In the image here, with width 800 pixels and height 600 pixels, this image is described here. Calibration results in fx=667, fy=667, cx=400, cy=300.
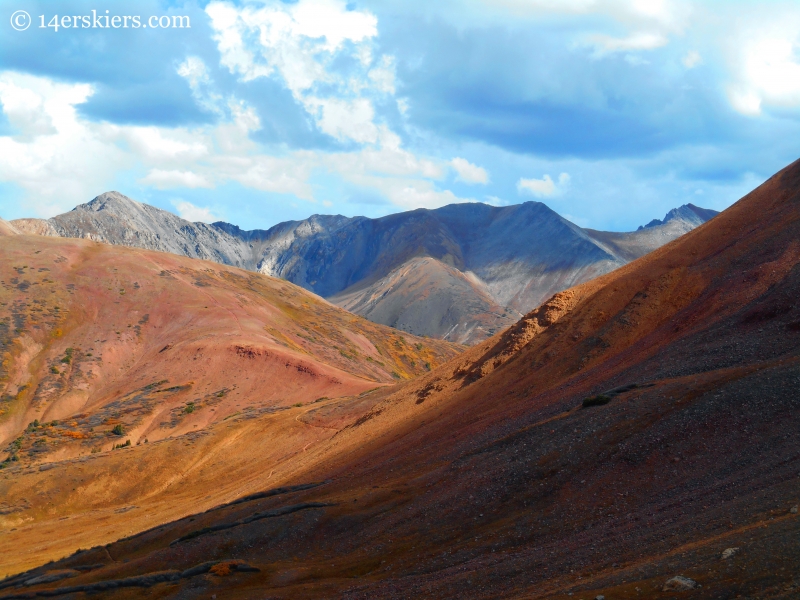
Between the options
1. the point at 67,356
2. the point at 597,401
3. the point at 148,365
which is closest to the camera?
the point at 597,401

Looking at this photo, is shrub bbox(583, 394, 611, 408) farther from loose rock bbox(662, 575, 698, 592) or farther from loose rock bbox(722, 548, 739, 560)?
loose rock bbox(662, 575, 698, 592)

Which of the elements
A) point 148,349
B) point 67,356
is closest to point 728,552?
point 148,349

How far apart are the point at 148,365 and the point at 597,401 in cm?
6874

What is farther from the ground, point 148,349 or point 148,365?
point 148,349

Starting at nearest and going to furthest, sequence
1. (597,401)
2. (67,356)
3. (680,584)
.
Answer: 1. (680,584)
2. (597,401)
3. (67,356)

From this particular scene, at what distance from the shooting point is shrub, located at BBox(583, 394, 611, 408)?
1045 inches

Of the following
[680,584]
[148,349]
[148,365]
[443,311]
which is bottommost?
[680,584]

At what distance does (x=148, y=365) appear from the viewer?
3270 inches

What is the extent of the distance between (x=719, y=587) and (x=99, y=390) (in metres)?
79.8

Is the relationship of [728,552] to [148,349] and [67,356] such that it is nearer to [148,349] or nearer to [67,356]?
[148,349]

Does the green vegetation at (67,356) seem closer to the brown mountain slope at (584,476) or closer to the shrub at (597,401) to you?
the brown mountain slope at (584,476)

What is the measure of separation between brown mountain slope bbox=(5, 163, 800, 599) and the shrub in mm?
94

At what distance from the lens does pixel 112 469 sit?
51875mm

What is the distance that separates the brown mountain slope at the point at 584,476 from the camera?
593 inches
